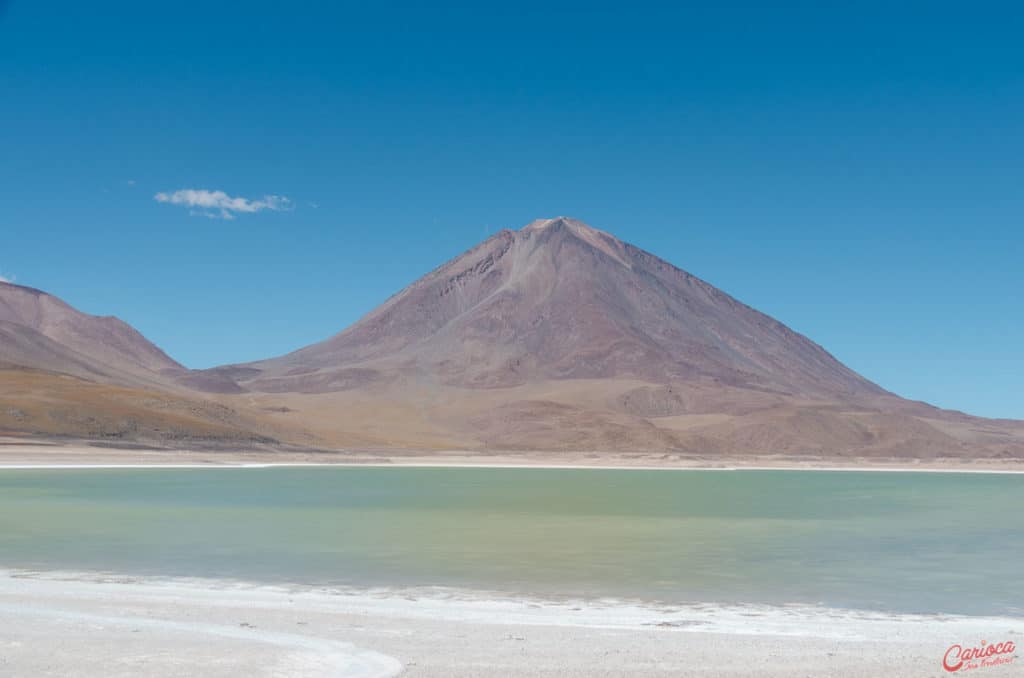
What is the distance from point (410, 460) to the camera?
90250mm

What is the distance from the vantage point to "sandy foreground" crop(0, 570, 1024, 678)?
11891mm

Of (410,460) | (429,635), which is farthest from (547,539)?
(410,460)

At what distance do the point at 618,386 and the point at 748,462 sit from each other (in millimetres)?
75593

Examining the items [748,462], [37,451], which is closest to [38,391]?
[37,451]

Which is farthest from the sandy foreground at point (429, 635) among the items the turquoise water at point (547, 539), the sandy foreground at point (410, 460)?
the sandy foreground at point (410, 460)

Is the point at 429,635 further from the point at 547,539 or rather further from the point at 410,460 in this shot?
the point at 410,460

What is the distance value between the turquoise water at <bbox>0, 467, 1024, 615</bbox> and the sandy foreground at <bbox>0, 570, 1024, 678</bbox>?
6.35 ft

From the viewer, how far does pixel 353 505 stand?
1587 inches

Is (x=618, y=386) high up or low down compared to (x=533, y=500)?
up

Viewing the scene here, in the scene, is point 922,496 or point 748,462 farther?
point 748,462

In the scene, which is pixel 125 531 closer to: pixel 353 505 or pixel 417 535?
pixel 417 535

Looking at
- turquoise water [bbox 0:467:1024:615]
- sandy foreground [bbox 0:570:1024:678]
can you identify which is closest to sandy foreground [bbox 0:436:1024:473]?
turquoise water [bbox 0:467:1024:615]

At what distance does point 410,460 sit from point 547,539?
63262mm

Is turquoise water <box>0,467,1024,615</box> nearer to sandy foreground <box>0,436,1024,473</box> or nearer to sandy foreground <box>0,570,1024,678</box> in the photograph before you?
sandy foreground <box>0,570,1024,678</box>
